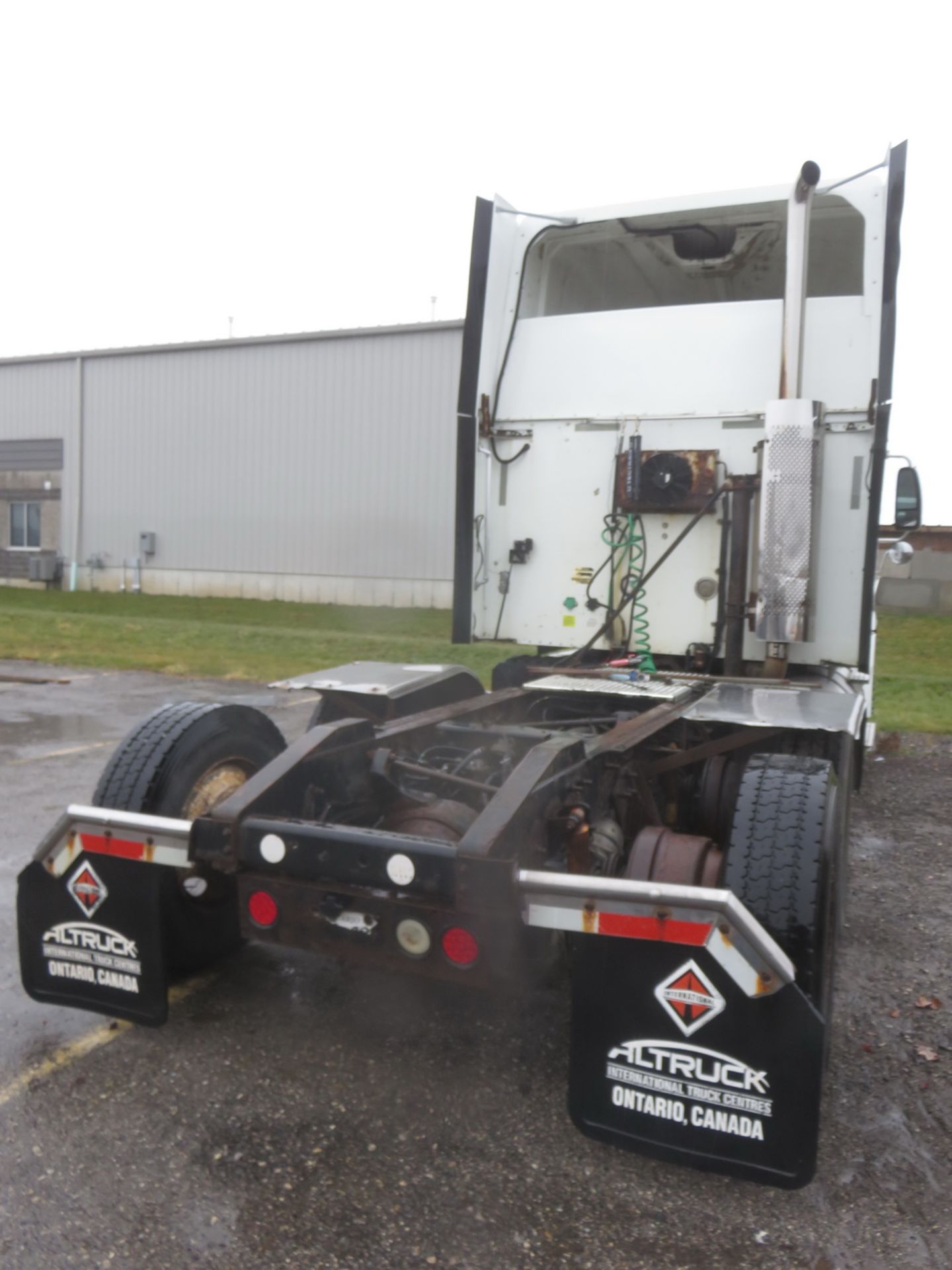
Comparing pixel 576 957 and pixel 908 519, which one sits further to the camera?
pixel 908 519

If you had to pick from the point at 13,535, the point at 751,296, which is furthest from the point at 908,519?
the point at 13,535

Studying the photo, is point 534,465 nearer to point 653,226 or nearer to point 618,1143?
point 653,226

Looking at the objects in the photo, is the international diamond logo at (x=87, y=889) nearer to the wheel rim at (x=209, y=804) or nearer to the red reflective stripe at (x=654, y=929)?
the wheel rim at (x=209, y=804)

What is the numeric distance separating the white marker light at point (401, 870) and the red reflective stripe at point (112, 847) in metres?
0.84

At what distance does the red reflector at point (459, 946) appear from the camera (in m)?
2.75

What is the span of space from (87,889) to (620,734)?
1886 mm

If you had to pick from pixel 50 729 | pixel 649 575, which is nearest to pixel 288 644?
pixel 50 729

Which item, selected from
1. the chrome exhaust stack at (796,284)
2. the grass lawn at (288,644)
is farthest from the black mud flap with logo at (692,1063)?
the grass lawn at (288,644)

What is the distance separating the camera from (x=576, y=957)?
270 centimetres

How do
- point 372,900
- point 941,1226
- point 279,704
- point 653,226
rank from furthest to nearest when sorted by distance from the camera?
point 279,704
point 653,226
point 372,900
point 941,1226

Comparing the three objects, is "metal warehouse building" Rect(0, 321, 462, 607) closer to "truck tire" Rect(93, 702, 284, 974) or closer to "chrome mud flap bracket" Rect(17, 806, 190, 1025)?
"truck tire" Rect(93, 702, 284, 974)

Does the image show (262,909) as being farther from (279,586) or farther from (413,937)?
(279,586)

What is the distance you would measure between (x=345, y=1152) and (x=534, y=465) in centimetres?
395

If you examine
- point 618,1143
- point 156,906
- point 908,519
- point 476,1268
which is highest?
point 908,519
